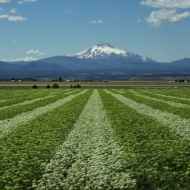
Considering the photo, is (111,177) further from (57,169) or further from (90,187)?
(57,169)

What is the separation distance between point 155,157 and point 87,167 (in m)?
2.73

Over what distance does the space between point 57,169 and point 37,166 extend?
78 cm

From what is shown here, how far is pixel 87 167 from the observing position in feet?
42.8

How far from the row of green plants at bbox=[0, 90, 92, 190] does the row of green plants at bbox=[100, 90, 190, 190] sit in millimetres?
3083

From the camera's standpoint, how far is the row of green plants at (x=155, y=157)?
11820 mm

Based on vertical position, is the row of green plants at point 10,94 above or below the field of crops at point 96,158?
below

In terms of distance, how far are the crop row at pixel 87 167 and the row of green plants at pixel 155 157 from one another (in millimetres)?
428

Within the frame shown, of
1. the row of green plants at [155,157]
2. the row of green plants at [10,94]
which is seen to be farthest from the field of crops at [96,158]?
the row of green plants at [10,94]

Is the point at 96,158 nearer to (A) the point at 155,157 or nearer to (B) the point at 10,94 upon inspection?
(A) the point at 155,157

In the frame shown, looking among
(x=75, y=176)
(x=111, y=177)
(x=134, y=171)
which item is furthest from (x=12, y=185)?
(x=134, y=171)

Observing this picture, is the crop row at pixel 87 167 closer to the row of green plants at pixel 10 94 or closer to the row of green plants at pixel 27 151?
the row of green plants at pixel 27 151

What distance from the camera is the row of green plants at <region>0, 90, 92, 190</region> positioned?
1188cm

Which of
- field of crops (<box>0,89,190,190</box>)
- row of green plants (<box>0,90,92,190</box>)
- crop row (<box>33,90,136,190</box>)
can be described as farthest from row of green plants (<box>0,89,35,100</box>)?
crop row (<box>33,90,136,190</box>)

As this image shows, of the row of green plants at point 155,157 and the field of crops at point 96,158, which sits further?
the row of green plants at point 155,157
